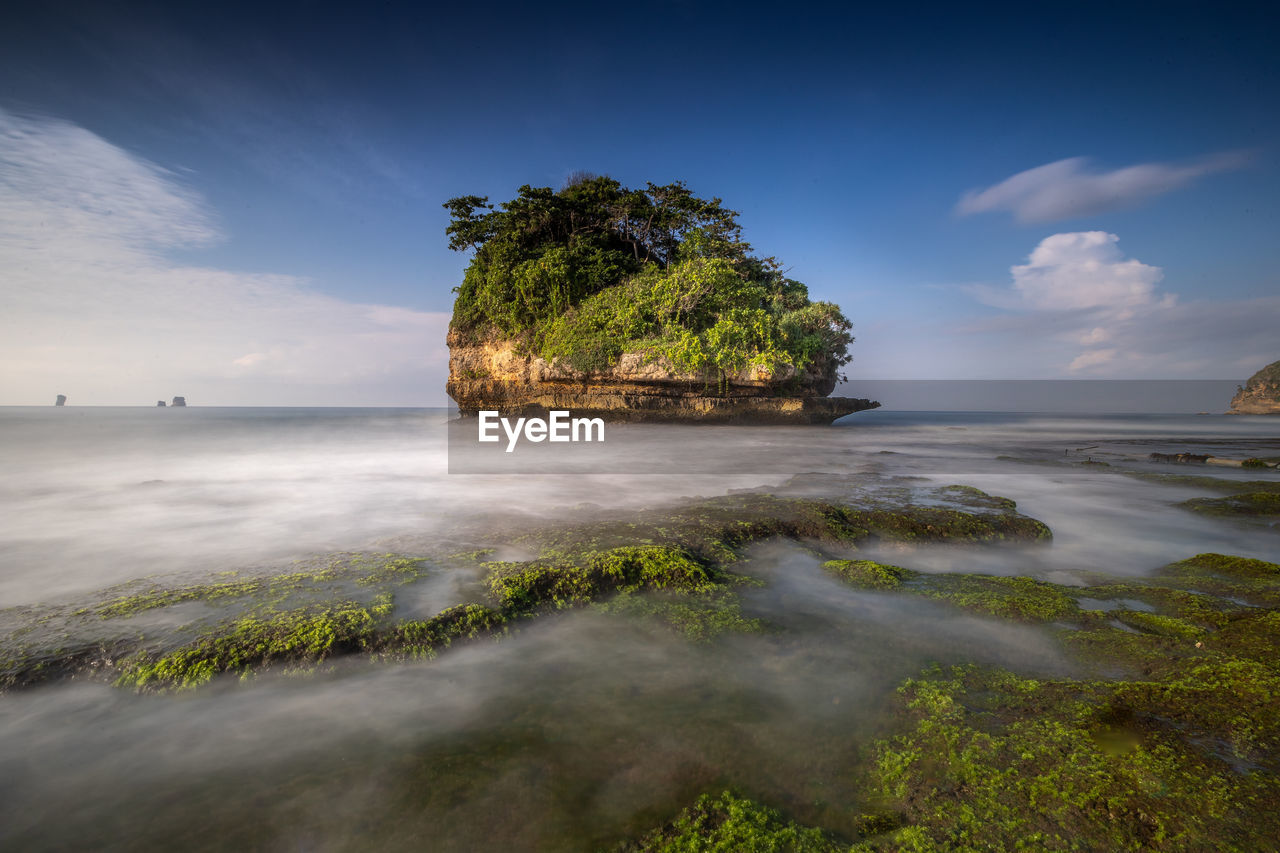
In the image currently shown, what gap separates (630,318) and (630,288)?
1417mm

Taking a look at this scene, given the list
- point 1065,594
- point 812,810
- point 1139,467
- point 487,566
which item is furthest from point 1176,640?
point 1139,467

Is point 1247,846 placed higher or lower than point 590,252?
lower

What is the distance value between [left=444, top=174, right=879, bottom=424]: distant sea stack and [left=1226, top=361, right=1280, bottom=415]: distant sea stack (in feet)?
199

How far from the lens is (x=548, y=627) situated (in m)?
3.25

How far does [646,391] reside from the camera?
20266 millimetres

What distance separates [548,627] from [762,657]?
1.32 meters

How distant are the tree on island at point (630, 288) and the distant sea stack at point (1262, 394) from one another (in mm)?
61906

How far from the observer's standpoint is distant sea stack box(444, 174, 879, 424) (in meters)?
19.2

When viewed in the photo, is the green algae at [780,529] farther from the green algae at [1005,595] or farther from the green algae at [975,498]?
the green algae at [1005,595]

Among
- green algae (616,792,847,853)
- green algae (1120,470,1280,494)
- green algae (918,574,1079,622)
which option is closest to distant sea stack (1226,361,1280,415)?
green algae (1120,470,1280,494)

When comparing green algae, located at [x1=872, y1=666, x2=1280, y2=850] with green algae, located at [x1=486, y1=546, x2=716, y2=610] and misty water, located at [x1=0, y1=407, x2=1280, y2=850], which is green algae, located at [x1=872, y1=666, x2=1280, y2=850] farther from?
green algae, located at [x1=486, y1=546, x2=716, y2=610]

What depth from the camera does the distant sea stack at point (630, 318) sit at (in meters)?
19.2

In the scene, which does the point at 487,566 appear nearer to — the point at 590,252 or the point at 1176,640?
the point at 1176,640

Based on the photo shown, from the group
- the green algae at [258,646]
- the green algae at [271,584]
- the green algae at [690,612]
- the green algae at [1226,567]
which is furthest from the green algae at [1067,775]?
the green algae at [271,584]
